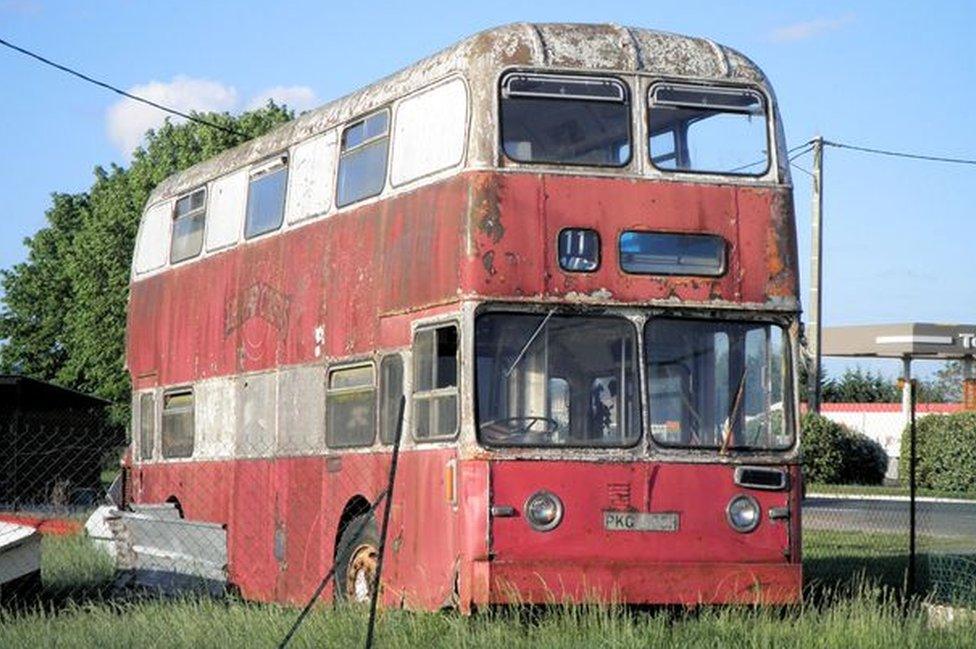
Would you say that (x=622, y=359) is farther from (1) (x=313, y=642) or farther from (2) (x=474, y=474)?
(1) (x=313, y=642)

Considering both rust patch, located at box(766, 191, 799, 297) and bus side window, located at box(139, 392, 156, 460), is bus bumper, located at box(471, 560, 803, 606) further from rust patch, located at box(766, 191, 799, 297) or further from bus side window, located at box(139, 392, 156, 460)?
bus side window, located at box(139, 392, 156, 460)

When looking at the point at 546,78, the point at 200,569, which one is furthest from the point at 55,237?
the point at 546,78

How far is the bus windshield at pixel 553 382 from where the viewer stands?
1328cm

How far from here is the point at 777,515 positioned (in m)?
13.7

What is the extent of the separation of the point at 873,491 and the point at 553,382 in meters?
31.1

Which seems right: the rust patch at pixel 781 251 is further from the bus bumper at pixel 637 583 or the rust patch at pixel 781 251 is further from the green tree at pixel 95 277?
the green tree at pixel 95 277

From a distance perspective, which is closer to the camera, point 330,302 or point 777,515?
point 777,515

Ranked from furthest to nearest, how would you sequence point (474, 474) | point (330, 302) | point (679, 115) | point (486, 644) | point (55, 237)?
1. point (55, 237)
2. point (330, 302)
3. point (679, 115)
4. point (474, 474)
5. point (486, 644)

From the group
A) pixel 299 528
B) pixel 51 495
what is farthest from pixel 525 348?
pixel 51 495

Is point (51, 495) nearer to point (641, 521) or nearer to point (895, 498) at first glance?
point (895, 498)

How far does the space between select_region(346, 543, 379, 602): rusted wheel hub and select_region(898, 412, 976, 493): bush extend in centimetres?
3136

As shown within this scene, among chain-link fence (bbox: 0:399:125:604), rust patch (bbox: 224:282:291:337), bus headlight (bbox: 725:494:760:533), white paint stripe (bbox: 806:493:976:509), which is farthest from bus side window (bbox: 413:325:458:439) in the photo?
white paint stripe (bbox: 806:493:976:509)

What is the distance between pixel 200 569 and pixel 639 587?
21.0ft

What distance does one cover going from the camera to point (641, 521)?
13375 mm
